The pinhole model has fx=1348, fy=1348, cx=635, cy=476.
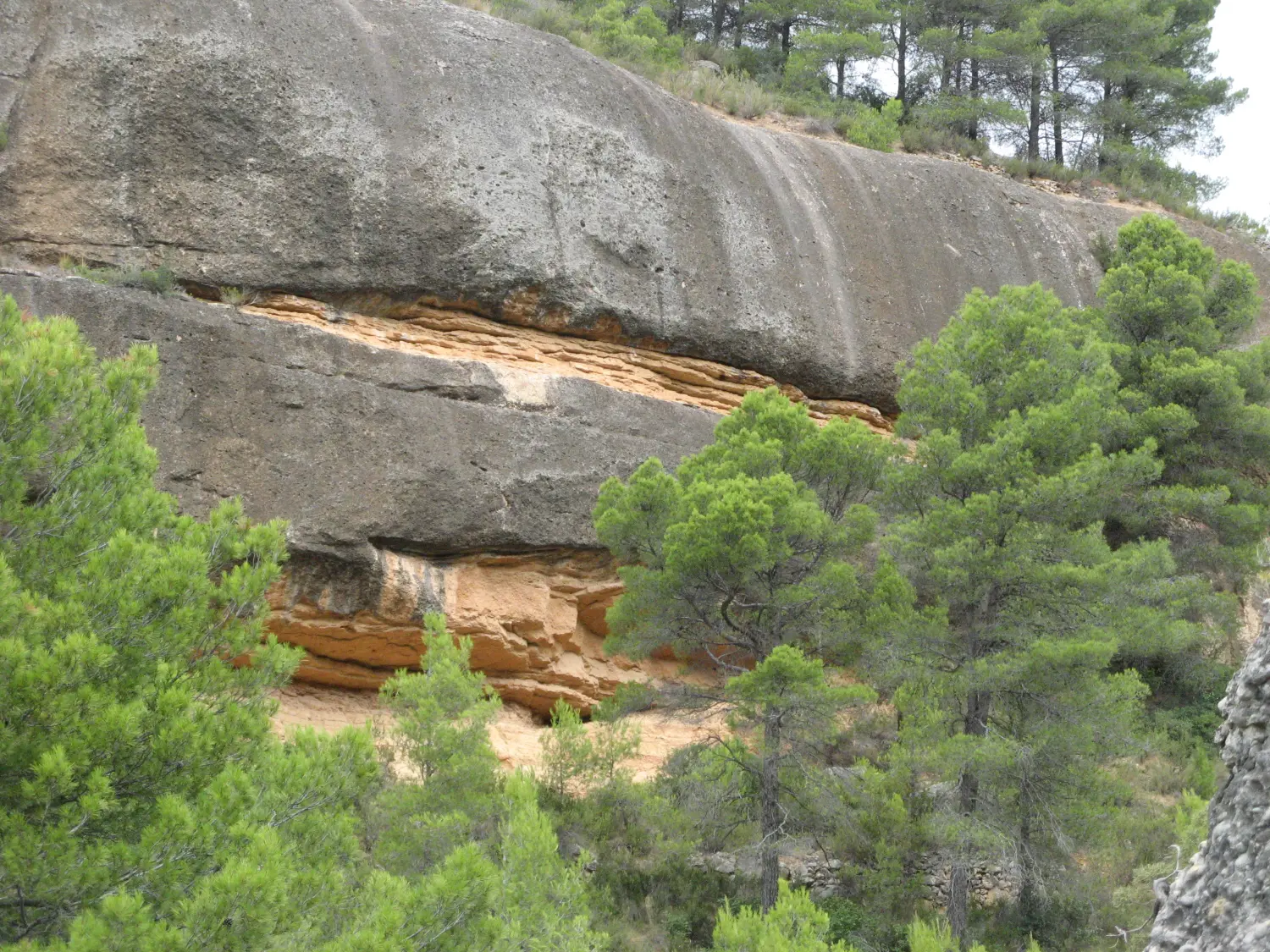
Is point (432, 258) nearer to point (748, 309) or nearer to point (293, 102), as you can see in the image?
point (293, 102)

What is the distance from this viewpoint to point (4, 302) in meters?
8.45

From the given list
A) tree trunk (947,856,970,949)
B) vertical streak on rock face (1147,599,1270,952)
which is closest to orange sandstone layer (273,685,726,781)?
tree trunk (947,856,970,949)

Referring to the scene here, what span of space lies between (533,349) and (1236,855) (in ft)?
42.2

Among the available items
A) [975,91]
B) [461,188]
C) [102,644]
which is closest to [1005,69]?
[975,91]

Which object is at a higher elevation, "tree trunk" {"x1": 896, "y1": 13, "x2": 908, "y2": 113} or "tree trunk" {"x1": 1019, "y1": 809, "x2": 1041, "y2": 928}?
"tree trunk" {"x1": 896, "y1": 13, "x2": 908, "y2": 113}

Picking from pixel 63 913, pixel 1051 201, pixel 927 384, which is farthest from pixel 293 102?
pixel 1051 201

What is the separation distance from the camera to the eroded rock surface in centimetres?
1525

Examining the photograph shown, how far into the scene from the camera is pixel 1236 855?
5.10 metres

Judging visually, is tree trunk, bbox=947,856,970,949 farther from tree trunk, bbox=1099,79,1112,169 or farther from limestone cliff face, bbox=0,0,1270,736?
tree trunk, bbox=1099,79,1112,169

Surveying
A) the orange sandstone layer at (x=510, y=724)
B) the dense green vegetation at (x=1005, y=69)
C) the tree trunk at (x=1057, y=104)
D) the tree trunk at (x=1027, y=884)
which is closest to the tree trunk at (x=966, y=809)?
the tree trunk at (x=1027, y=884)

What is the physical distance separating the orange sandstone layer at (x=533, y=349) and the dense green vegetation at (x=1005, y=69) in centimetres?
1123

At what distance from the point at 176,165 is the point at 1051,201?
14977 millimetres

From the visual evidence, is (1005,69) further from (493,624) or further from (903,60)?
(493,624)

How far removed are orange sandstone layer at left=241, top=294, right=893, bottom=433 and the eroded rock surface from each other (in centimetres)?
17
